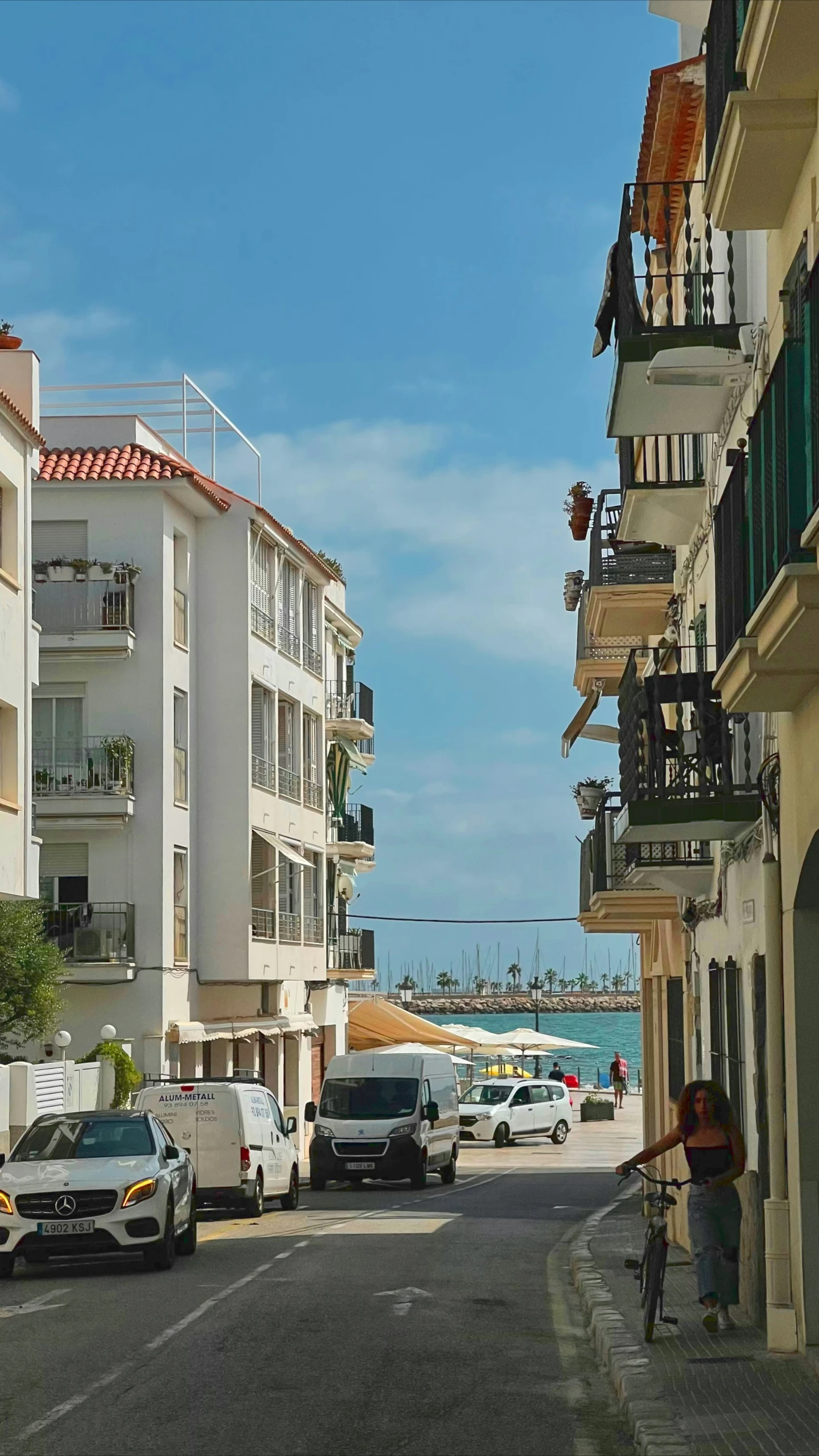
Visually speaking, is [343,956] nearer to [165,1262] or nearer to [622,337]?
[165,1262]

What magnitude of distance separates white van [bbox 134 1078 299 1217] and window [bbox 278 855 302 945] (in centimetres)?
1951

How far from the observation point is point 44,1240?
60.2ft

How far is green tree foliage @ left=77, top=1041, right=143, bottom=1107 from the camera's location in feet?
115

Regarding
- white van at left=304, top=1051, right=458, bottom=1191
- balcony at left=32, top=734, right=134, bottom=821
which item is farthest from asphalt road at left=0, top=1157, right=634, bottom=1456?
balcony at left=32, top=734, right=134, bottom=821

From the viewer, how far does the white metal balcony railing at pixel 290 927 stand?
4681 centimetres

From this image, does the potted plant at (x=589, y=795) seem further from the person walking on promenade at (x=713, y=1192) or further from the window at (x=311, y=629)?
the window at (x=311, y=629)

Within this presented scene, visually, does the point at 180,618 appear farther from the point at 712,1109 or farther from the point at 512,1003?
the point at 512,1003

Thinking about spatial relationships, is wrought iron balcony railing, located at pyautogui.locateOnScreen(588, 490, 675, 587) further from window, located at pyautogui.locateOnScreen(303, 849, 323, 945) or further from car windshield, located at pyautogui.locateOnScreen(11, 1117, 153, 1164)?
window, located at pyautogui.locateOnScreen(303, 849, 323, 945)

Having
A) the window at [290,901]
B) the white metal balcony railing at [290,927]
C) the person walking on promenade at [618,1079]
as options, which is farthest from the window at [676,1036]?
the person walking on promenade at [618,1079]

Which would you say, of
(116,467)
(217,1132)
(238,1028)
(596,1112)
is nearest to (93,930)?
(238,1028)

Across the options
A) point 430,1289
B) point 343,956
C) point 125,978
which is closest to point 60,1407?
point 430,1289

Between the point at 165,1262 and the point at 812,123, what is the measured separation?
12.9 m

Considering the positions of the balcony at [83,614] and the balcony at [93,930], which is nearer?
the balcony at [93,930]

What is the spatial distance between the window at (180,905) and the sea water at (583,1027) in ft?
289
